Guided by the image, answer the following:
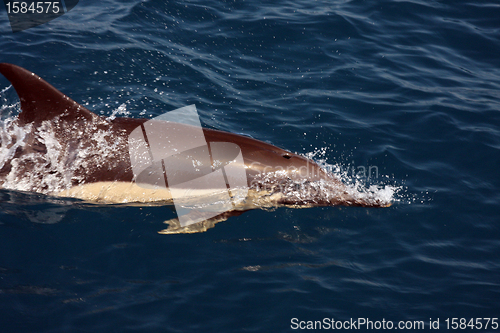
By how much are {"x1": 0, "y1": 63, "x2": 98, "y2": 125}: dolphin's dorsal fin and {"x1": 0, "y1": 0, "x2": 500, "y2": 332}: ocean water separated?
125 cm

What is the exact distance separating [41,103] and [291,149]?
4.37 meters

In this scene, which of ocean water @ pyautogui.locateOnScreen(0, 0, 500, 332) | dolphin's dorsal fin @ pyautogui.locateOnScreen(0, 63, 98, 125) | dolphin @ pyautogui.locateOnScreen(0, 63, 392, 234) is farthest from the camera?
dolphin @ pyautogui.locateOnScreen(0, 63, 392, 234)

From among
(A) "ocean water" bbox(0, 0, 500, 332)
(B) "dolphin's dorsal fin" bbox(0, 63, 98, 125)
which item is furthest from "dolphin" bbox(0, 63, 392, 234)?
(A) "ocean water" bbox(0, 0, 500, 332)

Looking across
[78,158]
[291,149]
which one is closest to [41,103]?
[78,158]

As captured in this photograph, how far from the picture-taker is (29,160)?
21.0 feet

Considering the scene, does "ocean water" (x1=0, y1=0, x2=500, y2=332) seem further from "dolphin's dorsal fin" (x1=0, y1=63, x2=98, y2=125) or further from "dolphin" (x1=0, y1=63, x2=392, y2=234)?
"dolphin's dorsal fin" (x1=0, y1=63, x2=98, y2=125)

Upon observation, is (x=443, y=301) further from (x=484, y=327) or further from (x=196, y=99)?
(x=196, y=99)

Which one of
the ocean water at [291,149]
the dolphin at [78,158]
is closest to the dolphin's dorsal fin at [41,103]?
the dolphin at [78,158]

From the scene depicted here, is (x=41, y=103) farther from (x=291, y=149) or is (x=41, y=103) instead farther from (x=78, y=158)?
(x=291, y=149)

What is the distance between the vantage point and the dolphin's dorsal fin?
6.16 metres

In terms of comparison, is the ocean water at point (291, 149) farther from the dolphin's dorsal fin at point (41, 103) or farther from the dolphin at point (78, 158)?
the dolphin's dorsal fin at point (41, 103)

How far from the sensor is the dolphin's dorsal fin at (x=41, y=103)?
6160 millimetres

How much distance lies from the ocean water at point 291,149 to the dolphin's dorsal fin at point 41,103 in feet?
4.12

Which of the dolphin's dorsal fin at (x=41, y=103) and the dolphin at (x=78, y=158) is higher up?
the dolphin's dorsal fin at (x=41, y=103)
